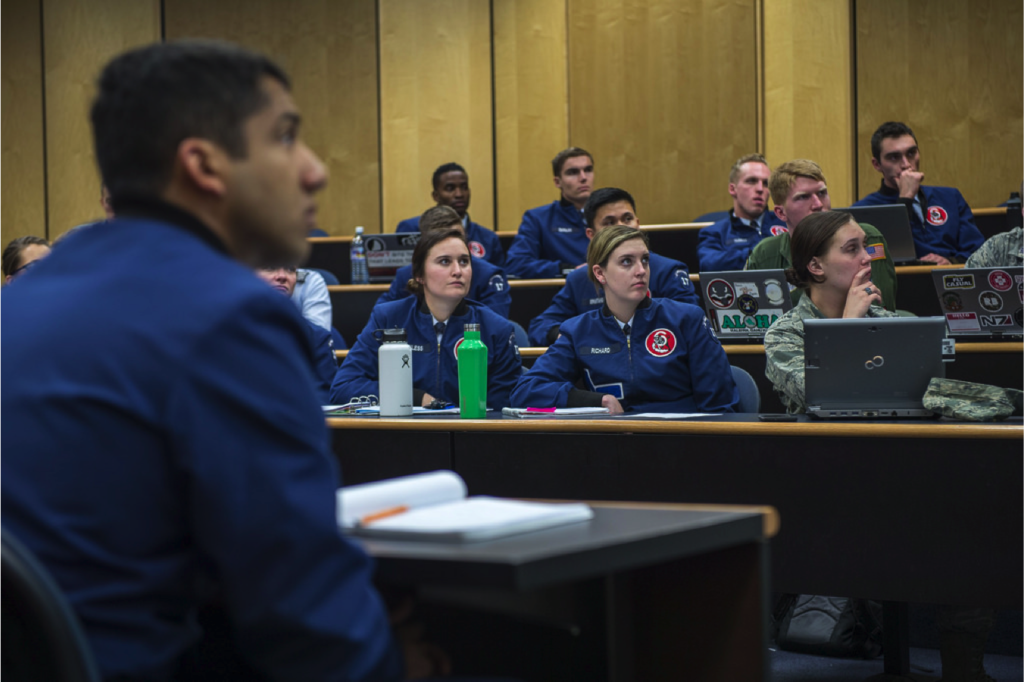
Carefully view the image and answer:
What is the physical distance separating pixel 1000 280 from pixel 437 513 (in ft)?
9.32

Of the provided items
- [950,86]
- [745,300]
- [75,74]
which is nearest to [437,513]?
[745,300]

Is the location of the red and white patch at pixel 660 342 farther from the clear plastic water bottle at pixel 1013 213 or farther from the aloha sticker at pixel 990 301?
the clear plastic water bottle at pixel 1013 213

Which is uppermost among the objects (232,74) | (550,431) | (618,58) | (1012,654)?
(618,58)

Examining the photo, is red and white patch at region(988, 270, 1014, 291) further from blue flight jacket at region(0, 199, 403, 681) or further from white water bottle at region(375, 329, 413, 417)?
blue flight jacket at region(0, 199, 403, 681)

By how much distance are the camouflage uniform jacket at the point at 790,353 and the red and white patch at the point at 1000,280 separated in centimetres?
60

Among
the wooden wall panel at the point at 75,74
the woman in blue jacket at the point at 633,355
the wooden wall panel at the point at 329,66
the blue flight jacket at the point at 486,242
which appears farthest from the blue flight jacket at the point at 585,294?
the wooden wall panel at the point at 75,74

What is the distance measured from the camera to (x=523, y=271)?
566 cm

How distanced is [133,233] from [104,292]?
0.07m

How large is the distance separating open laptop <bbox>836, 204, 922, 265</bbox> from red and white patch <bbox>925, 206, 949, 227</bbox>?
3.03 ft

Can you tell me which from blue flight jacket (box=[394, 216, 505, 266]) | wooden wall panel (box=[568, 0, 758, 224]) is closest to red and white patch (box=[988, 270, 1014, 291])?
blue flight jacket (box=[394, 216, 505, 266])

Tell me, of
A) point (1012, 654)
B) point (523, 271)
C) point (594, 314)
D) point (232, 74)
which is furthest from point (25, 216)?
point (232, 74)

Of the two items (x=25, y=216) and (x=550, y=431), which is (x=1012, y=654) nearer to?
(x=550, y=431)

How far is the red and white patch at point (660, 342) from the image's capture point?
11.0 feet

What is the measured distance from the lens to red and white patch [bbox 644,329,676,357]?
337cm
